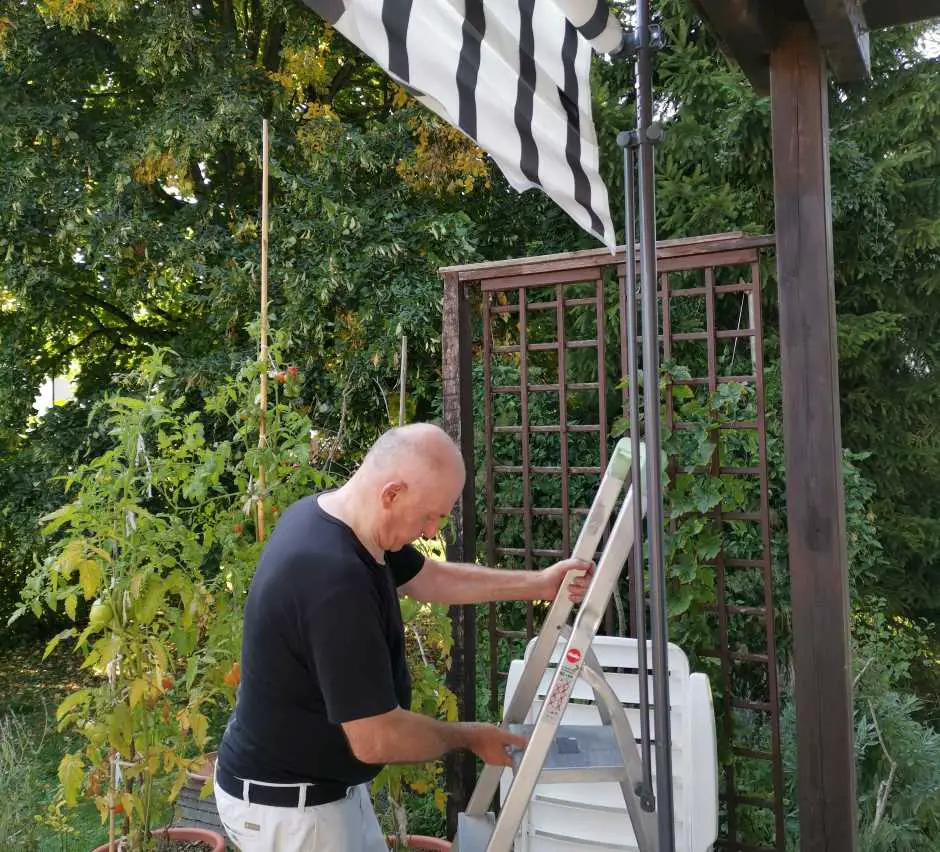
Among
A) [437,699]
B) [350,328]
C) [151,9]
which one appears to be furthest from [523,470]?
[151,9]

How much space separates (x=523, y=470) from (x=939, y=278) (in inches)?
140

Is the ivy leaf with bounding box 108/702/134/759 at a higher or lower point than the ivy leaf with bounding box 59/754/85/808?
higher

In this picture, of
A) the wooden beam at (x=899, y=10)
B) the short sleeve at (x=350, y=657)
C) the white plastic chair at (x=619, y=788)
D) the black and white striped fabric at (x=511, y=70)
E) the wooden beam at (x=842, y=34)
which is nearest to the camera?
the black and white striped fabric at (x=511, y=70)

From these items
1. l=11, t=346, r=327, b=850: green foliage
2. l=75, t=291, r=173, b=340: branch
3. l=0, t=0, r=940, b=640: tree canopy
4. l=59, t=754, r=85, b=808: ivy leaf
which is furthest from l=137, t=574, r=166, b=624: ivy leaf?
l=75, t=291, r=173, b=340: branch

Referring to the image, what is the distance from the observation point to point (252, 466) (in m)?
2.76

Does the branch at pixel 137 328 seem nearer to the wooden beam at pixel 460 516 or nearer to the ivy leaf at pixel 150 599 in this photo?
the wooden beam at pixel 460 516

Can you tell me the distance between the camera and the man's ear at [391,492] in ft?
5.52

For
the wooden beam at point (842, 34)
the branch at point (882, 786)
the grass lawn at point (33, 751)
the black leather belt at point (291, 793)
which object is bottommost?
the grass lawn at point (33, 751)

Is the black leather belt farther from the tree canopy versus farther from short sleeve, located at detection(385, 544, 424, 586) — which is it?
the tree canopy

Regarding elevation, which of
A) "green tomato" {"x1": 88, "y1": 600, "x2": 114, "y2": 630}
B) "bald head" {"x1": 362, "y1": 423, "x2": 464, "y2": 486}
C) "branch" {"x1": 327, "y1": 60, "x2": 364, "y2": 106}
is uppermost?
"branch" {"x1": 327, "y1": 60, "x2": 364, "y2": 106}

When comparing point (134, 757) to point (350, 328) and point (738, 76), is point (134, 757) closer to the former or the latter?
point (350, 328)

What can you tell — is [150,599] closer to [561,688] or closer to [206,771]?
[206,771]

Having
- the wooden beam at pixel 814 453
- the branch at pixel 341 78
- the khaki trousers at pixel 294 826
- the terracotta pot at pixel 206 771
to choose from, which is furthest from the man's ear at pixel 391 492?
the branch at pixel 341 78

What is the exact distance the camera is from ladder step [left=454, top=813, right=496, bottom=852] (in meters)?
2.01
